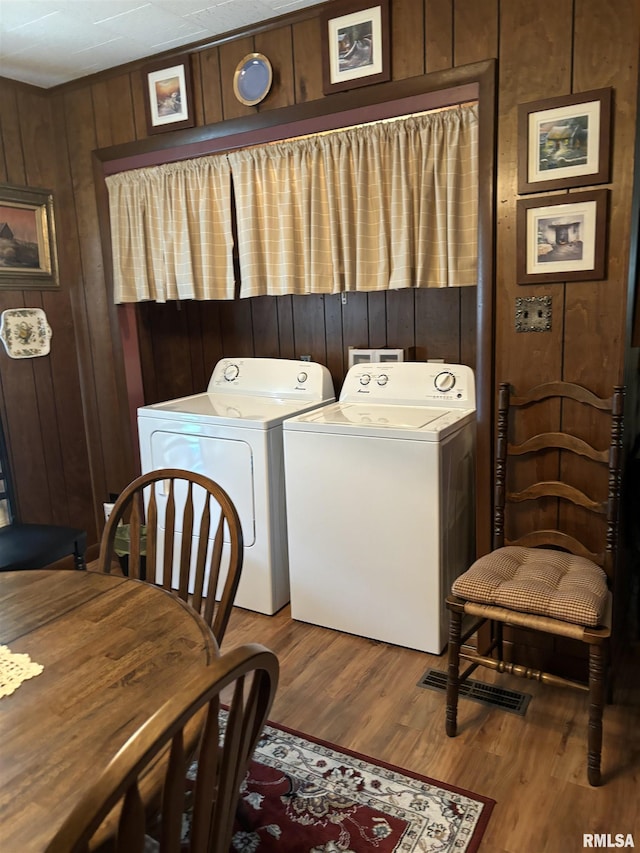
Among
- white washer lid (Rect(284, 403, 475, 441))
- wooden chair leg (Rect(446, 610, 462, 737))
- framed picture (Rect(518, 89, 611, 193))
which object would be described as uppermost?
framed picture (Rect(518, 89, 611, 193))

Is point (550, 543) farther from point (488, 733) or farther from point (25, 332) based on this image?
point (25, 332)

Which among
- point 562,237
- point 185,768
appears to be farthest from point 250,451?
point 185,768

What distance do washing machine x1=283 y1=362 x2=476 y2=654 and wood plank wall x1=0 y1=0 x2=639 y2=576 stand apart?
1.17 feet

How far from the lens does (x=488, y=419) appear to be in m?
2.38

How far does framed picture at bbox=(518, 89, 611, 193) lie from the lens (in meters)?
2.03

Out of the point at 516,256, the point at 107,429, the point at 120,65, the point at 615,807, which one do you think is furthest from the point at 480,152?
the point at 107,429

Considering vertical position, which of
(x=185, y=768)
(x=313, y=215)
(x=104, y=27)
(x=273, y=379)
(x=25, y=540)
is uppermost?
(x=104, y=27)

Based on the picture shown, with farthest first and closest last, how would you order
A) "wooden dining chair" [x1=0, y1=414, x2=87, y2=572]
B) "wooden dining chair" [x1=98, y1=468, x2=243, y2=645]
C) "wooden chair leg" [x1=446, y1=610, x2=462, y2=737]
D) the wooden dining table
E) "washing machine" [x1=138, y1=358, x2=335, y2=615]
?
"washing machine" [x1=138, y1=358, x2=335, y2=615] < "wooden dining chair" [x1=0, y1=414, x2=87, y2=572] < "wooden chair leg" [x1=446, y1=610, x2=462, y2=737] < "wooden dining chair" [x1=98, y1=468, x2=243, y2=645] < the wooden dining table

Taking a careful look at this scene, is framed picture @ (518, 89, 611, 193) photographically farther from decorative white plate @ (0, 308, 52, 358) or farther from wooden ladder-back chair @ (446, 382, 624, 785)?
decorative white plate @ (0, 308, 52, 358)

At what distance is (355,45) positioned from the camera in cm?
241

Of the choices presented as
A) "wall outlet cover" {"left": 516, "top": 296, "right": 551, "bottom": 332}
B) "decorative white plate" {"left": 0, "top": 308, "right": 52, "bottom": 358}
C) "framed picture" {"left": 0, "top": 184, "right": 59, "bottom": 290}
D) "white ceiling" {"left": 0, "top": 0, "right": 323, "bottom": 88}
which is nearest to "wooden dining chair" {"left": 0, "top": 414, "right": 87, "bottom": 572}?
"decorative white plate" {"left": 0, "top": 308, "right": 52, "bottom": 358}

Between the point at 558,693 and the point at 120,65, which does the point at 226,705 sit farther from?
the point at 120,65

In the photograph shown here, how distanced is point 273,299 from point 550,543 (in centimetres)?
194

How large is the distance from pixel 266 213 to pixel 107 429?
1516mm
